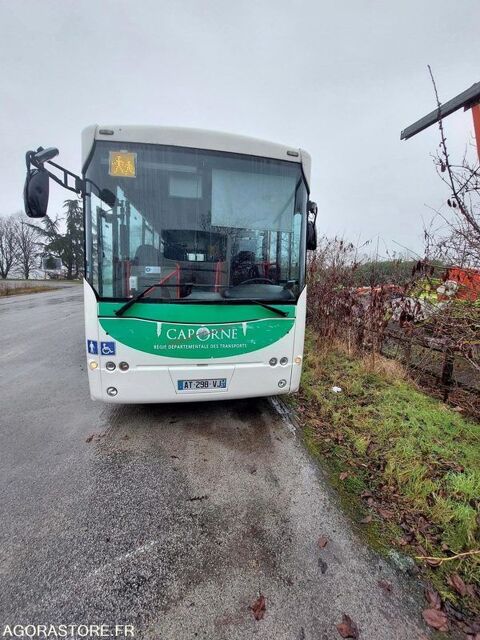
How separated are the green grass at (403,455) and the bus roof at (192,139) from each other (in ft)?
10.2

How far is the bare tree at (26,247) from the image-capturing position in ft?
183

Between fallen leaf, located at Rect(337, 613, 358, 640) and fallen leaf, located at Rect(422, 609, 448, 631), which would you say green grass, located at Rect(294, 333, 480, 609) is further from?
fallen leaf, located at Rect(337, 613, 358, 640)

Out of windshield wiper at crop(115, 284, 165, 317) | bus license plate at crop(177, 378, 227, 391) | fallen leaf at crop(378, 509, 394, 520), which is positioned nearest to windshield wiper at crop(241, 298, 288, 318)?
bus license plate at crop(177, 378, 227, 391)

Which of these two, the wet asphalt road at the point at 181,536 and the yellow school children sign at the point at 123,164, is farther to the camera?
the yellow school children sign at the point at 123,164

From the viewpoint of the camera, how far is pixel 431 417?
3.56m

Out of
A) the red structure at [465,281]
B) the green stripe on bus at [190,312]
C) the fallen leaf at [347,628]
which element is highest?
the red structure at [465,281]

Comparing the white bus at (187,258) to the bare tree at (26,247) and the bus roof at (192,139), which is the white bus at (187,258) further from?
the bare tree at (26,247)

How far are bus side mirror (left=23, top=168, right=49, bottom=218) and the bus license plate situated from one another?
2289 mm

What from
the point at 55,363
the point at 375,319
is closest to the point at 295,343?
the point at 375,319

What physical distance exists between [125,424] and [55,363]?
3.54m

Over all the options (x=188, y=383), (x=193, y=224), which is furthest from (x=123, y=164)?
(x=188, y=383)

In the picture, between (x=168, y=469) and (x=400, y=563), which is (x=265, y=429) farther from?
(x=400, y=563)

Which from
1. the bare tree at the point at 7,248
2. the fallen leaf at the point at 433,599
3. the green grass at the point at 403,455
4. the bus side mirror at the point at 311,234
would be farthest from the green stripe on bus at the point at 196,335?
the bare tree at the point at 7,248

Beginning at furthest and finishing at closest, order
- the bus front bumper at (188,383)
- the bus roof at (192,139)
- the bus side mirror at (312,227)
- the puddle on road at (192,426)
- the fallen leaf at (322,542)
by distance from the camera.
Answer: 1. the bus side mirror at (312,227)
2. the puddle on road at (192,426)
3. the bus front bumper at (188,383)
4. the bus roof at (192,139)
5. the fallen leaf at (322,542)
